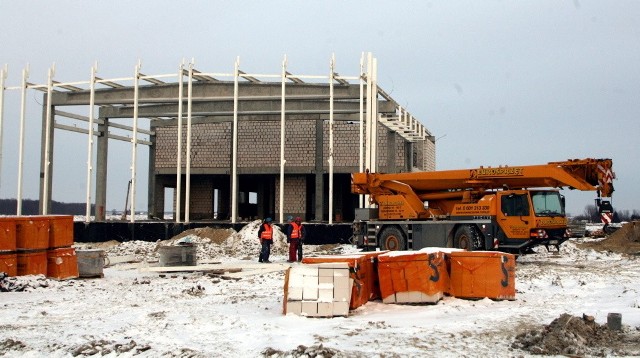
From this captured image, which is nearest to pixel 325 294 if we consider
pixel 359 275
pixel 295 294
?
pixel 295 294

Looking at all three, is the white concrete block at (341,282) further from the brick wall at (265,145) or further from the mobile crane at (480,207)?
the brick wall at (265,145)

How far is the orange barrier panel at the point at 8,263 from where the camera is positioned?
47.6ft

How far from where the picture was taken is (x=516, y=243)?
18.5 metres

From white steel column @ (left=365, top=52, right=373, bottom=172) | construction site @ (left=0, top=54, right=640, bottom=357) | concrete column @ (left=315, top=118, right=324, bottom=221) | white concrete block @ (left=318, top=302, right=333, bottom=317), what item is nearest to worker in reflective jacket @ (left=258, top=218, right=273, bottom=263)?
construction site @ (left=0, top=54, right=640, bottom=357)

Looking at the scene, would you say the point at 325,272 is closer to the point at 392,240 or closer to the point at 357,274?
the point at 357,274

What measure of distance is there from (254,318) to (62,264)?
26.3ft

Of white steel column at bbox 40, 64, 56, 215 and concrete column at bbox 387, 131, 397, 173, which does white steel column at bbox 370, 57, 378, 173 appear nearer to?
concrete column at bbox 387, 131, 397, 173

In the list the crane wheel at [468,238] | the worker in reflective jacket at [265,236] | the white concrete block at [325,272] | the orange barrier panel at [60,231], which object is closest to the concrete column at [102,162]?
the worker in reflective jacket at [265,236]

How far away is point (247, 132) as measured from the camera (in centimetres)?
3244

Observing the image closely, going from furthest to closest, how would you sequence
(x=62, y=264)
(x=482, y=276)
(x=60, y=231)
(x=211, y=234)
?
(x=211, y=234) → (x=60, y=231) → (x=62, y=264) → (x=482, y=276)

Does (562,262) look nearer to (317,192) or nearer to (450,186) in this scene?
(450,186)

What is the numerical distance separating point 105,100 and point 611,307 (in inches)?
984

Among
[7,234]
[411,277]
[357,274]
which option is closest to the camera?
[357,274]

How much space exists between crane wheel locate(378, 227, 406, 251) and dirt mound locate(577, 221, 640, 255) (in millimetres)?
10135
